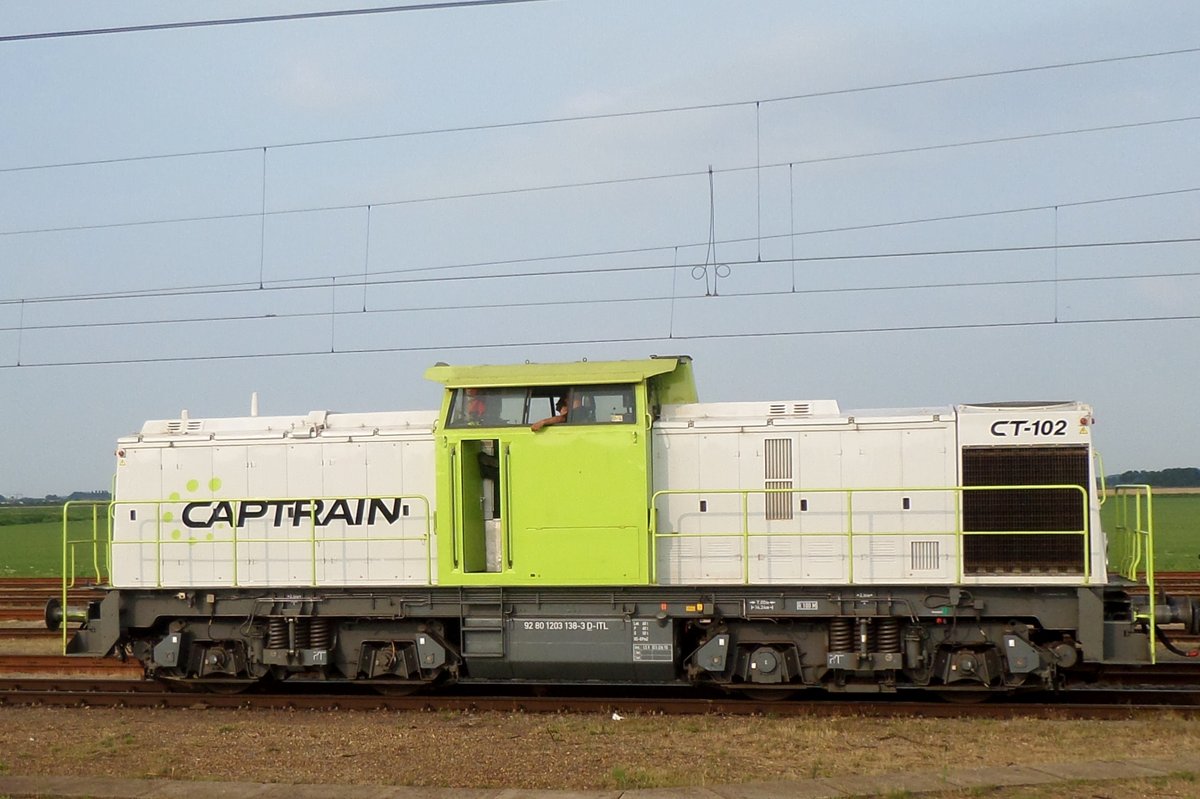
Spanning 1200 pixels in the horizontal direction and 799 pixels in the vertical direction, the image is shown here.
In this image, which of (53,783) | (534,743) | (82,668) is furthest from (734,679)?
(82,668)

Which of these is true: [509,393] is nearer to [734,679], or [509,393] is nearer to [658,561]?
[658,561]

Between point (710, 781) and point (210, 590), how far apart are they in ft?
21.1

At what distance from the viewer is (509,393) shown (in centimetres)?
1160

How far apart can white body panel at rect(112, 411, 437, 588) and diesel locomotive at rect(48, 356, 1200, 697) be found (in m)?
0.02

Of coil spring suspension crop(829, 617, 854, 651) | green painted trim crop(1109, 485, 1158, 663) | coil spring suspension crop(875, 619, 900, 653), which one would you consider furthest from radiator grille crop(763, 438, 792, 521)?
green painted trim crop(1109, 485, 1158, 663)

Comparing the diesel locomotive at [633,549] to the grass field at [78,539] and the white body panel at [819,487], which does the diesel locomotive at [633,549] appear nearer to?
the white body panel at [819,487]

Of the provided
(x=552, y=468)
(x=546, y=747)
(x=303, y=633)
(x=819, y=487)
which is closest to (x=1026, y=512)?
(x=819, y=487)

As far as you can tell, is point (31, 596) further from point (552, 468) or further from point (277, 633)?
point (552, 468)

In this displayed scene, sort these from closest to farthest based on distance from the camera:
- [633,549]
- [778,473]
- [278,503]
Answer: [633,549], [778,473], [278,503]

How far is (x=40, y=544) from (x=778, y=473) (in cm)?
4822

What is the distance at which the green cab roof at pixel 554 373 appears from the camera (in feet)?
37.3

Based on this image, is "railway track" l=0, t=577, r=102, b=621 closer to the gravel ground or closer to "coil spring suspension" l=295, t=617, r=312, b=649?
"coil spring suspension" l=295, t=617, r=312, b=649

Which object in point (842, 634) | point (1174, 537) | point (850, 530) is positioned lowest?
point (1174, 537)

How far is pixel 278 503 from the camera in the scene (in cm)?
1220
